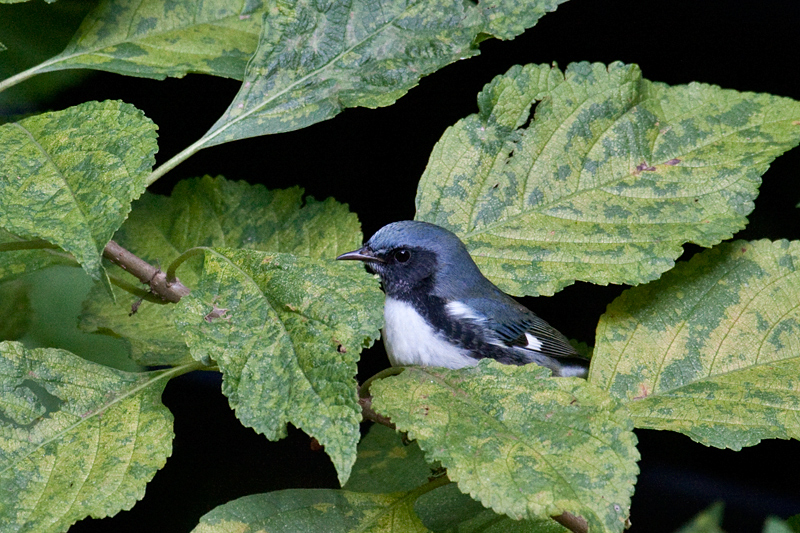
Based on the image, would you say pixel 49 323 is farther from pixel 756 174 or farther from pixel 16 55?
pixel 756 174

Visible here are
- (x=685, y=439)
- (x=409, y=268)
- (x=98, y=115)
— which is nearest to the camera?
(x=98, y=115)

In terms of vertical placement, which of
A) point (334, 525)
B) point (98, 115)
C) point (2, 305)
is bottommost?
point (334, 525)

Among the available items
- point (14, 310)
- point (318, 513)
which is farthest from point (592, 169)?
point (14, 310)

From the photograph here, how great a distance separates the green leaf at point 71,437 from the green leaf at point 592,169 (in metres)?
0.54

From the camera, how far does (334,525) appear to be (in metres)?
0.97

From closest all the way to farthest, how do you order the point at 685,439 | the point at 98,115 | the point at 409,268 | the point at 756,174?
the point at 98,115
the point at 756,174
the point at 409,268
the point at 685,439

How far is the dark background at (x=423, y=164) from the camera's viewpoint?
1.68 m

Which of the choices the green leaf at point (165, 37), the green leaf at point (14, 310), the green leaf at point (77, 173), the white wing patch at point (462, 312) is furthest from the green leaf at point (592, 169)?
the green leaf at point (14, 310)

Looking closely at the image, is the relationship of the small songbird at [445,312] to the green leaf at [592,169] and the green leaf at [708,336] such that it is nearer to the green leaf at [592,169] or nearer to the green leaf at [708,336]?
the green leaf at [592,169]

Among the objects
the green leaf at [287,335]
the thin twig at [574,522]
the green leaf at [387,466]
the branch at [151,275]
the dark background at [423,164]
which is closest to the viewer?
the green leaf at [287,335]

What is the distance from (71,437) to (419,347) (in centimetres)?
56

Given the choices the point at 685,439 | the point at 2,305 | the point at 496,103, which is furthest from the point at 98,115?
the point at 685,439

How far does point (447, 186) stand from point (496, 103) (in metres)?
0.16

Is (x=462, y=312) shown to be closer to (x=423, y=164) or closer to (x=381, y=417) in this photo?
(x=381, y=417)
